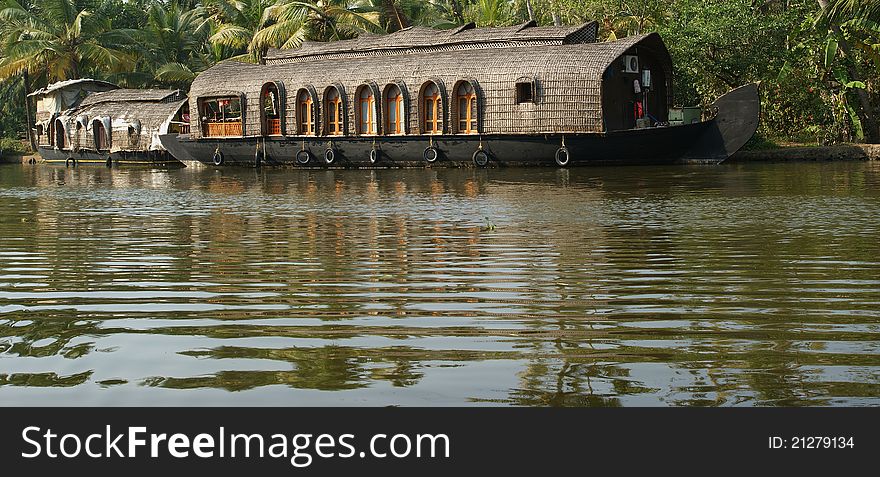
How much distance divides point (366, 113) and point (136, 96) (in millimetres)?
10588

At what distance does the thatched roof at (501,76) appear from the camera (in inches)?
922

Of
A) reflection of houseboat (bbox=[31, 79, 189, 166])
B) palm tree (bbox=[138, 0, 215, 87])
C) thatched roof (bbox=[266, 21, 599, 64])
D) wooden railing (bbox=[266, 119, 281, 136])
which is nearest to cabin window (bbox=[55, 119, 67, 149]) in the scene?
reflection of houseboat (bbox=[31, 79, 189, 166])

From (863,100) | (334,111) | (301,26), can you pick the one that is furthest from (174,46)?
(863,100)

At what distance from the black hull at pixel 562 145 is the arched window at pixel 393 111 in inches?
21.1

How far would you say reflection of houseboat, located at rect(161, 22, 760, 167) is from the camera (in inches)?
922

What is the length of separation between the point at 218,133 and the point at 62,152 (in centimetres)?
892

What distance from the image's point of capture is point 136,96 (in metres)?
34.2

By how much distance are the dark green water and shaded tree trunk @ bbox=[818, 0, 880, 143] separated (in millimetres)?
13317

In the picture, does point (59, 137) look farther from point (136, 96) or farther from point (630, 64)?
point (630, 64)

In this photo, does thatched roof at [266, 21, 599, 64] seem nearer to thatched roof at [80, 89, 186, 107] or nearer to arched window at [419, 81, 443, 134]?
arched window at [419, 81, 443, 134]

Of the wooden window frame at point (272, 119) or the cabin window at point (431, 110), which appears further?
the wooden window frame at point (272, 119)

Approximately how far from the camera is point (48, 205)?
1487 cm

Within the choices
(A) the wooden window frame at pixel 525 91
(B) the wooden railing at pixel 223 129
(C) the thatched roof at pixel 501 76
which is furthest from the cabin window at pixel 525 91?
(B) the wooden railing at pixel 223 129

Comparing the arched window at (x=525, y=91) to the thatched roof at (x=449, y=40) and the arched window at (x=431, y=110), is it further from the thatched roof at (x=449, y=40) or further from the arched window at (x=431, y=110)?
the arched window at (x=431, y=110)
